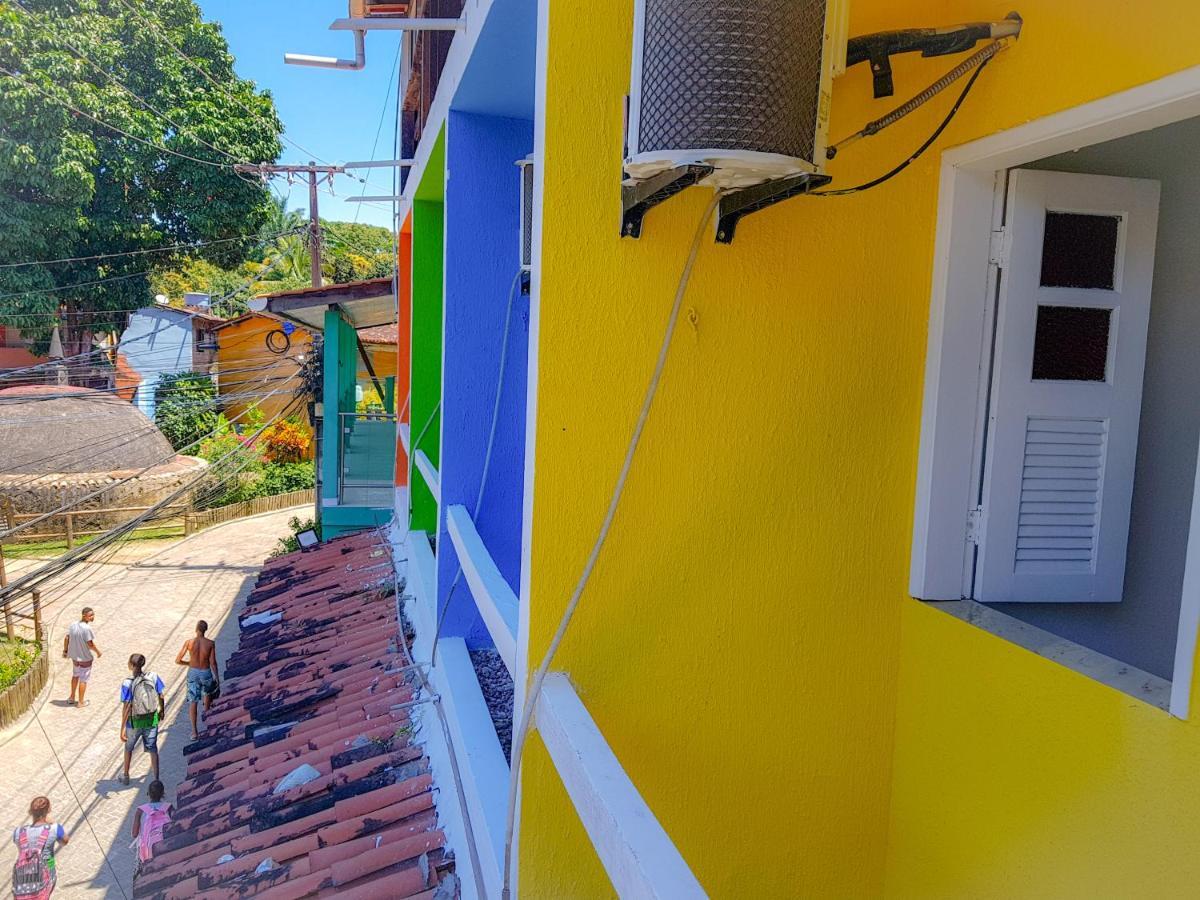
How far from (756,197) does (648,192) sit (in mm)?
256

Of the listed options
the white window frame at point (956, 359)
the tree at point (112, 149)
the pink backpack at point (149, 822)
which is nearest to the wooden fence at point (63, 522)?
the tree at point (112, 149)

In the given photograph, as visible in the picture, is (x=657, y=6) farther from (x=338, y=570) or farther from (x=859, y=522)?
(x=338, y=570)

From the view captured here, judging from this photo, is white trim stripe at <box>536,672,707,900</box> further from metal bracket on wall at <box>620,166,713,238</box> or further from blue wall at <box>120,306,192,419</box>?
blue wall at <box>120,306,192,419</box>

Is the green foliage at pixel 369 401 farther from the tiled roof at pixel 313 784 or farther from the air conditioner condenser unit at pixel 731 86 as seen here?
the air conditioner condenser unit at pixel 731 86

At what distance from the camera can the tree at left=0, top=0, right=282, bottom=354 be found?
80.8ft

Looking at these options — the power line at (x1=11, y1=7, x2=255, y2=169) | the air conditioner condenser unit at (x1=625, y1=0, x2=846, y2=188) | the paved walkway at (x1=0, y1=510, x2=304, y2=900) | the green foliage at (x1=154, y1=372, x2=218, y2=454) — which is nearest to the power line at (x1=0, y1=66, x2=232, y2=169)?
the power line at (x1=11, y1=7, x2=255, y2=169)

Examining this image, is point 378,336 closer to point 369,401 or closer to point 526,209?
point 369,401

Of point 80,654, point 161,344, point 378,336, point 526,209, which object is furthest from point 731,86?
point 161,344

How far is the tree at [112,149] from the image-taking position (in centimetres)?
2462

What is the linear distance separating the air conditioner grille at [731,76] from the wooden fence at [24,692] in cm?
1317

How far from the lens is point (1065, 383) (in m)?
2.32

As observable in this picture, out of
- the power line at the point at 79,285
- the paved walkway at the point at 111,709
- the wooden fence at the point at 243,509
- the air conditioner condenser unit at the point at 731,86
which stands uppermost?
the power line at the point at 79,285

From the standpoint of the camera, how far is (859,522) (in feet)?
7.57

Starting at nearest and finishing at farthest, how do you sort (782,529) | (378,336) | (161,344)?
1. (782,529)
2. (378,336)
3. (161,344)
